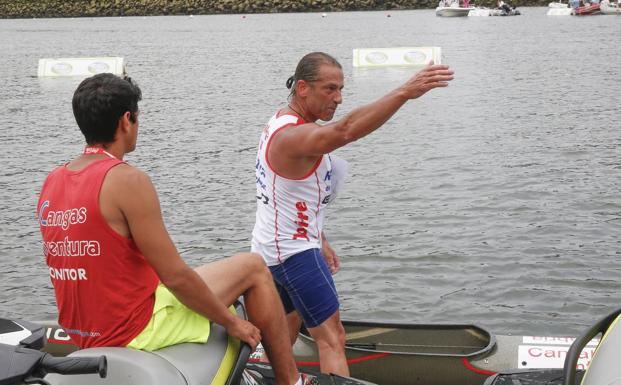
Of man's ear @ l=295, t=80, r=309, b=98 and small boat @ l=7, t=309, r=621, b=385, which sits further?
small boat @ l=7, t=309, r=621, b=385

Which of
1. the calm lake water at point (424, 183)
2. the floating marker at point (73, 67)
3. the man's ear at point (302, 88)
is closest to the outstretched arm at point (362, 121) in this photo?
the man's ear at point (302, 88)

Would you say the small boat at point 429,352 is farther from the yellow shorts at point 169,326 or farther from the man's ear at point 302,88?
the yellow shorts at point 169,326

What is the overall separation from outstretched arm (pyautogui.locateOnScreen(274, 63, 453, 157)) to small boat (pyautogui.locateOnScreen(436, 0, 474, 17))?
75.5 meters

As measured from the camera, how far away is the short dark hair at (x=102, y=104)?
13.0ft

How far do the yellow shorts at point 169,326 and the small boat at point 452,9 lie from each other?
76560mm

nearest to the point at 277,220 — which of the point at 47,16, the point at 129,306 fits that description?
the point at 129,306

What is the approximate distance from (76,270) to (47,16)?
350 feet

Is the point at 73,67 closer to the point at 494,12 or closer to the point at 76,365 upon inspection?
the point at 76,365

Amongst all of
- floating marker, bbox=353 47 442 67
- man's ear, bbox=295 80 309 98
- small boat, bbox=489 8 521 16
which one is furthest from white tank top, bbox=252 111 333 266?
small boat, bbox=489 8 521 16

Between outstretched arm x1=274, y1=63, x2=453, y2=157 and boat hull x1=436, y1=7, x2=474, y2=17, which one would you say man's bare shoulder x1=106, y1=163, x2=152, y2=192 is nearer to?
outstretched arm x1=274, y1=63, x2=453, y2=157

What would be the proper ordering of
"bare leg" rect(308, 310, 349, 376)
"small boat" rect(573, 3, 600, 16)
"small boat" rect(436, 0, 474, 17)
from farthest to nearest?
"small boat" rect(436, 0, 474, 17), "small boat" rect(573, 3, 600, 16), "bare leg" rect(308, 310, 349, 376)

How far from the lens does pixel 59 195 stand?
158 inches

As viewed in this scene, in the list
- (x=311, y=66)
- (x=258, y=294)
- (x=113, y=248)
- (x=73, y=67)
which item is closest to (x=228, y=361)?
(x=258, y=294)

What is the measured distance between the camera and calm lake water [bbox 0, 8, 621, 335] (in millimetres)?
11078
